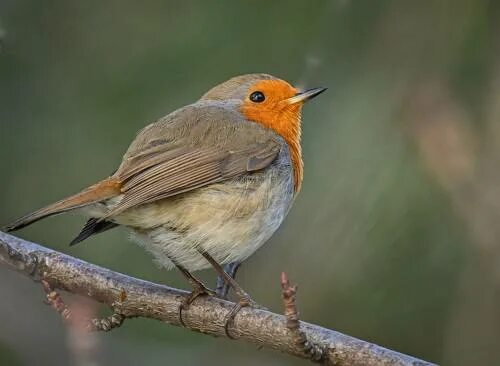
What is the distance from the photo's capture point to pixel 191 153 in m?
4.98

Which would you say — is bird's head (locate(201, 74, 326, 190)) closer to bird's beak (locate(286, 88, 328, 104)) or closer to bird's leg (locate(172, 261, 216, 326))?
bird's beak (locate(286, 88, 328, 104))

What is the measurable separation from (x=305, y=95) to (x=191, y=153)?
0.74 meters

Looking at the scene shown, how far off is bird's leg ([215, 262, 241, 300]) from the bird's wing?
44 cm

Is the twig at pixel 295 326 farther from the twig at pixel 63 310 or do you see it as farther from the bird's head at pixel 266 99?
the bird's head at pixel 266 99

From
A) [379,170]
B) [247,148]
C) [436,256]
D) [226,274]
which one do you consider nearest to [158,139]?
[247,148]

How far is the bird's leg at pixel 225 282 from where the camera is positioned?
14.9ft

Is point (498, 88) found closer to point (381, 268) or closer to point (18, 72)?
point (381, 268)

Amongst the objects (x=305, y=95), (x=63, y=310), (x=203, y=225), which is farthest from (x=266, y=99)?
(x=63, y=310)

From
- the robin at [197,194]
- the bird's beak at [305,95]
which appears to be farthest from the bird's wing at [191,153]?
the bird's beak at [305,95]

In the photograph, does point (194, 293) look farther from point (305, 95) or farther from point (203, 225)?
point (305, 95)

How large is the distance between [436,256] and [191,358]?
1432 millimetres

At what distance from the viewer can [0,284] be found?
5051 millimetres

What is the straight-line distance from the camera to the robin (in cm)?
457

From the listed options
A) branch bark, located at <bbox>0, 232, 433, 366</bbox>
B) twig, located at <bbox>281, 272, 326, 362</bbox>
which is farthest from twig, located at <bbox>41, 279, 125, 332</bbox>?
twig, located at <bbox>281, 272, 326, 362</bbox>
